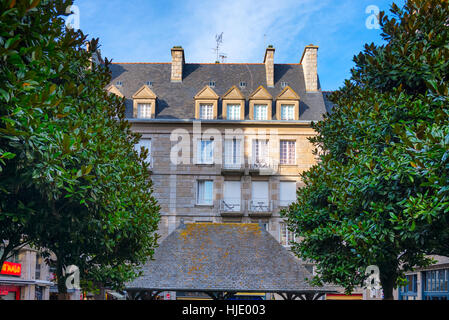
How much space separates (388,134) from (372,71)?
245cm

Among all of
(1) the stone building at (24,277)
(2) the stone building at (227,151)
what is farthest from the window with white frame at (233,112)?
(1) the stone building at (24,277)

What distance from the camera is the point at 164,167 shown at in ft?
117

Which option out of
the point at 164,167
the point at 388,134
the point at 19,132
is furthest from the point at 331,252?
the point at 164,167

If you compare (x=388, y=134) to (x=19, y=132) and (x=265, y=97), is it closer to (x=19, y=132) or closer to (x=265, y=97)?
(x=19, y=132)

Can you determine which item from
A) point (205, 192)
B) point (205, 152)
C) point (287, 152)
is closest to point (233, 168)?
point (205, 152)

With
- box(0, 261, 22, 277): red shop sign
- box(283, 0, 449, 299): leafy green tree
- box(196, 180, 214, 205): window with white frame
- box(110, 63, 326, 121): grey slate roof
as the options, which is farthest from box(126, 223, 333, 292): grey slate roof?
box(110, 63, 326, 121): grey slate roof

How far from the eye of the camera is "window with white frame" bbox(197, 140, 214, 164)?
35844 mm

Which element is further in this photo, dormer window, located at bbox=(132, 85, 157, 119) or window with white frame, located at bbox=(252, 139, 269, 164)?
dormer window, located at bbox=(132, 85, 157, 119)

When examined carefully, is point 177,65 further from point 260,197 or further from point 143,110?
point 260,197

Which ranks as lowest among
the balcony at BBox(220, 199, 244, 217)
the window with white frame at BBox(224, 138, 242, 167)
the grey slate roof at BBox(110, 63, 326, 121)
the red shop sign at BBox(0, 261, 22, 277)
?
the red shop sign at BBox(0, 261, 22, 277)

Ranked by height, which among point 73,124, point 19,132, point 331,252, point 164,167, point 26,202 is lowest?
point 331,252

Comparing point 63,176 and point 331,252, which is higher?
point 63,176

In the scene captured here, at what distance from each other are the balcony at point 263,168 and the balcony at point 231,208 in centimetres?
274

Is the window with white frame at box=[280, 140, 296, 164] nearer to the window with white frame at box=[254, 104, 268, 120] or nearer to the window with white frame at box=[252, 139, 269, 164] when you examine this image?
the window with white frame at box=[252, 139, 269, 164]
